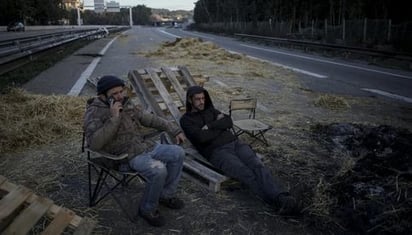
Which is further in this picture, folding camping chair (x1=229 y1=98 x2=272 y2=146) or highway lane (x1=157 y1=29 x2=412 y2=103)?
highway lane (x1=157 y1=29 x2=412 y2=103)

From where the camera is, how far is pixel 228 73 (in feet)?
49.2

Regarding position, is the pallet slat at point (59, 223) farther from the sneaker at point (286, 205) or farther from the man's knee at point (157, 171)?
the sneaker at point (286, 205)

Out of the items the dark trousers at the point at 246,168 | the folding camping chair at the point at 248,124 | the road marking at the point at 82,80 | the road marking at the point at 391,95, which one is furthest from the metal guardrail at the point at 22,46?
the road marking at the point at 391,95

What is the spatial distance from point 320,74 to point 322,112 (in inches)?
287

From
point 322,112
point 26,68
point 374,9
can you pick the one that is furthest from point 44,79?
point 374,9

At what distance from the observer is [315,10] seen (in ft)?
154

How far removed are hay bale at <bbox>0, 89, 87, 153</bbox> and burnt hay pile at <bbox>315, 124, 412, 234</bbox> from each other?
172 inches

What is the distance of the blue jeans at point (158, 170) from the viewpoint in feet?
13.0

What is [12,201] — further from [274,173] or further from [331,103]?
[331,103]

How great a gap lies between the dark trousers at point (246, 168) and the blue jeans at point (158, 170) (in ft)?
2.25

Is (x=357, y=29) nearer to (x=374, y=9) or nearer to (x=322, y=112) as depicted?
(x=374, y=9)

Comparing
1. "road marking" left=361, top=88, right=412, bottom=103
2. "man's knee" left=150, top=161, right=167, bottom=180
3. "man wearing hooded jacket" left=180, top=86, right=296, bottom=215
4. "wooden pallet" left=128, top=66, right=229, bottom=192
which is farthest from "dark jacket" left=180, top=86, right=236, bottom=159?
"road marking" left=361, top=88, right=412, bottom=103

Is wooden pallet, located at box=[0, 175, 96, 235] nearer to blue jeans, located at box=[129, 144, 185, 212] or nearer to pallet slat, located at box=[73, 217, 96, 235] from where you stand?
pallet slat, located at box=[73, 217, 96, 235]

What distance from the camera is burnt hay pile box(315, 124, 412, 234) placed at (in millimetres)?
3953
